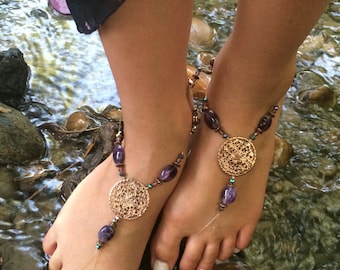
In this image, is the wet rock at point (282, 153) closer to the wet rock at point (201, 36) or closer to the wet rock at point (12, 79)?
the wet rock at point (201, 36)

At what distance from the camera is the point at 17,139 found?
3.94 feet

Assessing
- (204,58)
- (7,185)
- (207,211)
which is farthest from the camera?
(204,58)

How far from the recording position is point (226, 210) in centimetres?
102

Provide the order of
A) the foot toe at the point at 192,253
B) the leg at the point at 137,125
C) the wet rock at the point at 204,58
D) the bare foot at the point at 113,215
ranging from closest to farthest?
the leg at the point at 137,125
the bare foot at the point at 113,215
the foot toe at the point at 192,253
the wet rock at the point at 204,58

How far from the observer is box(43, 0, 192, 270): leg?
2.62 feet

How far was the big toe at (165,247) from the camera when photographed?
3.33ft

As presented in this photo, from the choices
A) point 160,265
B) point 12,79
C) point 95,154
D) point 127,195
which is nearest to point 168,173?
point 127,195

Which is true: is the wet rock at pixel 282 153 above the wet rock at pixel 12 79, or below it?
below

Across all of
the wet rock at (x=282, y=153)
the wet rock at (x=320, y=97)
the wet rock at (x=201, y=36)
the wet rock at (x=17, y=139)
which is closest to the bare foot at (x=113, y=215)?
the wet rock at (x=17, y=139)

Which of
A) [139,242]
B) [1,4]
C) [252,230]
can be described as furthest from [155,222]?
[1,4]

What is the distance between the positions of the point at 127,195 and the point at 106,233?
2.8 inches

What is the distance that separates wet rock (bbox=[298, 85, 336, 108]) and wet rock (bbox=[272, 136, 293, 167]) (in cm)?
20

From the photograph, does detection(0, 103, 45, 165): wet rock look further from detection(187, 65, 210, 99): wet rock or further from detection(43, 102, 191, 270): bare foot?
detection(187, 65, 210, 99): wet rock

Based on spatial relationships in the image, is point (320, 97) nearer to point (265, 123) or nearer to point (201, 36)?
point (201, 36)
